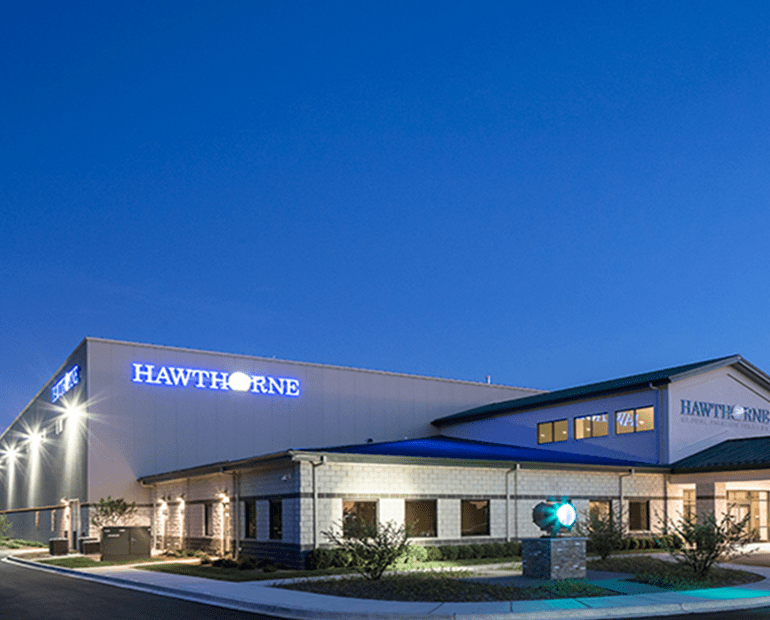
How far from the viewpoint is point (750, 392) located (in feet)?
138

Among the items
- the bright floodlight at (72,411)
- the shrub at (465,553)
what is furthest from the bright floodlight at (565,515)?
the bright floodlight at (72,411)

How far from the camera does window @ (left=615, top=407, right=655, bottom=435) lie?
38250 millimetres

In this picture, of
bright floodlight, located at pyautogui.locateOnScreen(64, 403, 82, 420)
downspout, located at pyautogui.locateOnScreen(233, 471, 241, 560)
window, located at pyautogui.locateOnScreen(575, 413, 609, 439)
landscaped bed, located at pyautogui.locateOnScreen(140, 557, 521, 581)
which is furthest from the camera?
bright floodlight, located at pyautogui.locateOnScreen(64, 403, 82, 420)

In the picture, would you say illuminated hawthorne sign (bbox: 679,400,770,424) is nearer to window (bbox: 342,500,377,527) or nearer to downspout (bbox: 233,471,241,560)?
window (bbox: 342,500,377,527)

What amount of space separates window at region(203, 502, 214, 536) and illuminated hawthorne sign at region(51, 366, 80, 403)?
12.7m

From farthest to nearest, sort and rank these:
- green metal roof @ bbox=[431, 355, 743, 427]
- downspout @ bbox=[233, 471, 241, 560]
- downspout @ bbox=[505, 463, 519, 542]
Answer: green metal roof @ bbox=[431, 355, 743, 427]
downspout @ bbox=[505, 463, 519, 542]
downspout @ bbox=[233, 471, 241, 560]

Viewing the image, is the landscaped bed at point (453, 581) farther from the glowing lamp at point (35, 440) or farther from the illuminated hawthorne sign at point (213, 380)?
the glowing lamp at point (35, 440)

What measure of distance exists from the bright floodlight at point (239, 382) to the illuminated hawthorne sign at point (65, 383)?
8031mm

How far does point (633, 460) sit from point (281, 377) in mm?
19816

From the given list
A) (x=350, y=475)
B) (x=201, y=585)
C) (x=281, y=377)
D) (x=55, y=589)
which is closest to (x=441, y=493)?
(x=350, y=475)

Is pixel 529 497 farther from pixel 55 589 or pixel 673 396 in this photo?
pixel 55 589

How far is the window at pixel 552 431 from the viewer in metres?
42.7

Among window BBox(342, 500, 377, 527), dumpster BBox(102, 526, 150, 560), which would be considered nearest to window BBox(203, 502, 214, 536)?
dumpster BBox(102, 526, 150, 560)

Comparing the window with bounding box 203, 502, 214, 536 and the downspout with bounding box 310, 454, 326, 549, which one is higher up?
the downspout with bounding box 310, 454, 326, 549
